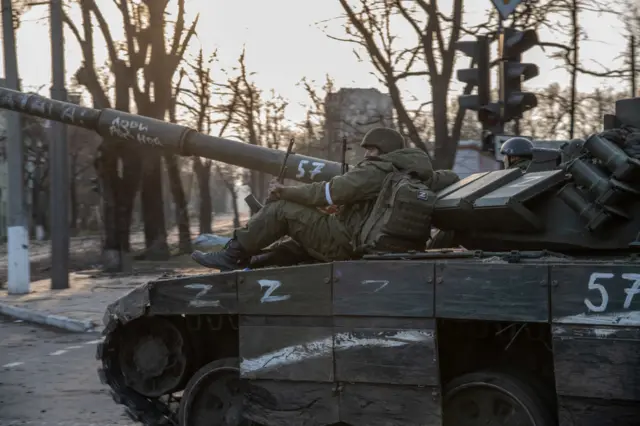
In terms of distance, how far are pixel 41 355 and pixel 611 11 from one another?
10.1 meters

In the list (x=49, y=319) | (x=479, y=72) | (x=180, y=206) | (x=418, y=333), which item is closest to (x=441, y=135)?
(x=479, y=72)

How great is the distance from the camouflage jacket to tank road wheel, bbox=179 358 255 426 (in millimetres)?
1181

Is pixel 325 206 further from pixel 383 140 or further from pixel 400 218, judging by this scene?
pixel 400 218

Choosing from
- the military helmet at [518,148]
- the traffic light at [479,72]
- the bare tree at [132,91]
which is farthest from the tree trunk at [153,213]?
the military helmet at [518,148]

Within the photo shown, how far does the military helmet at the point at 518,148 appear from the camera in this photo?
7862mm

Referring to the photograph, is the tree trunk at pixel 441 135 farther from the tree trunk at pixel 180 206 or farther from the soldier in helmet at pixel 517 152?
the tree trunk at pixel 180 206

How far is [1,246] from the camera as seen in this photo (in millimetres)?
45219

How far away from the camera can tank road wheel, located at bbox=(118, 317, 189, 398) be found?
703 centimetres

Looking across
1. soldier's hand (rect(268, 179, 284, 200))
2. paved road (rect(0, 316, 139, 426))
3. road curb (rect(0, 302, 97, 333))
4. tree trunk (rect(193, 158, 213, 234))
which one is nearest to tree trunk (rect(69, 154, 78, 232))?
tree trunk (rect(193, 158, 213, 234))

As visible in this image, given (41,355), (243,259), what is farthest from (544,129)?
(243,259)

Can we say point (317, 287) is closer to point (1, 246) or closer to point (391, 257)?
point (391, 257)

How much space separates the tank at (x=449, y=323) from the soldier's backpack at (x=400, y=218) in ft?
0.64

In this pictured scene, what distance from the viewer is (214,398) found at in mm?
6871

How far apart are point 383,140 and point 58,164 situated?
1163cm
